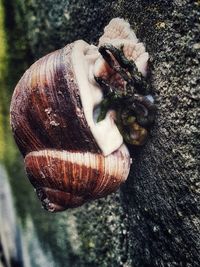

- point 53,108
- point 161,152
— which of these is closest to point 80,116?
point 53,108

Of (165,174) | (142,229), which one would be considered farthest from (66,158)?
(142,229)

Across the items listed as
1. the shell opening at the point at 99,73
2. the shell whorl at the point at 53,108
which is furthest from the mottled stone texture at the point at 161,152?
the shell whorl at the point at 53,108

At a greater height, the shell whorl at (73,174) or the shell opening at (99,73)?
the shell opening at (99,73)

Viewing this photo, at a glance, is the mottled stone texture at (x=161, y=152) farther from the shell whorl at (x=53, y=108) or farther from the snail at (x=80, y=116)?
the shell whorl at (x=53, y=108)

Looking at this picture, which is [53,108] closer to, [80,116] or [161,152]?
[80,116]

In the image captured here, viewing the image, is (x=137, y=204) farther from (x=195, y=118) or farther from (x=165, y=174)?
(x=195, y=118)

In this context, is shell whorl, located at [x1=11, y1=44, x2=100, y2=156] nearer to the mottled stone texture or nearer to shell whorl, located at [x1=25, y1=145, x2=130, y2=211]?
shell whorl, located at [x1=25, y1=145, x2=130, y2=211]
